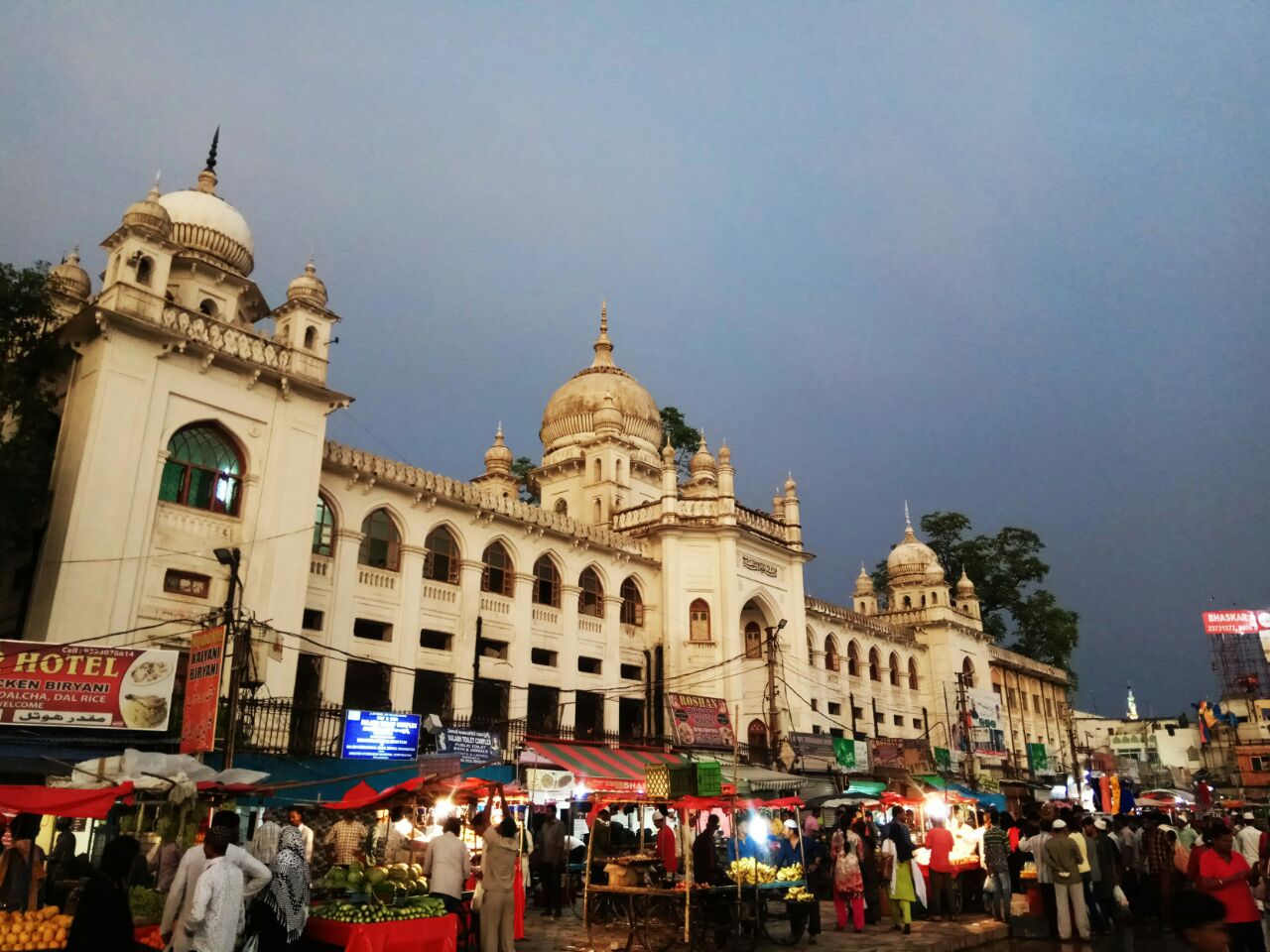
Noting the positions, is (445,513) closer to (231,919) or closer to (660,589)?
(660,589)

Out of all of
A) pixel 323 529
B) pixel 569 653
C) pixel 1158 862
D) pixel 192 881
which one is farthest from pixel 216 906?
pixel 569 653

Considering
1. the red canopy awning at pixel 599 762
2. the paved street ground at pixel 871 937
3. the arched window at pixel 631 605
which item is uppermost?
the arched window at pixel 631 605

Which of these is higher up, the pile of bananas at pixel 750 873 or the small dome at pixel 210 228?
the small dome at pixel 210 228

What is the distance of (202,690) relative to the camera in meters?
15.6

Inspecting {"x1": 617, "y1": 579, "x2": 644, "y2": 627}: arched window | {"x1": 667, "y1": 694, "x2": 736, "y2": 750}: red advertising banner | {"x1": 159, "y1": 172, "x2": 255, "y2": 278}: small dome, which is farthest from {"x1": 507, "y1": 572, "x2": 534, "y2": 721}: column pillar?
{"x1": 159, "y1": 172, "x2": 255, "y2": 278}: small dome

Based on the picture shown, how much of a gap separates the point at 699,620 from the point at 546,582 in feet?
A: 18.1

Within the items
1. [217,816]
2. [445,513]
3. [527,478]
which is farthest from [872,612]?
[217,816]

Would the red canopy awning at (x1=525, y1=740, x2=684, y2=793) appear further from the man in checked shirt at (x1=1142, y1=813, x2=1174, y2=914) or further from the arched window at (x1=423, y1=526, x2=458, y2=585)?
the man in checked shirt at (x1=1142, y1=813, x2=1174, y2=914)

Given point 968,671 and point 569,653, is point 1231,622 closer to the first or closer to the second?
point 968,671

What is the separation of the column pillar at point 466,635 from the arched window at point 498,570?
63 cm

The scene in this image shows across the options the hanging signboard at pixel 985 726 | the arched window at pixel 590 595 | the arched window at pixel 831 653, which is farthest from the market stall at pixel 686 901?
the hanging signboard at pixel 985 726

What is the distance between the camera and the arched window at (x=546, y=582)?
2725cm

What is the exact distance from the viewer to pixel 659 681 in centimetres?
2938

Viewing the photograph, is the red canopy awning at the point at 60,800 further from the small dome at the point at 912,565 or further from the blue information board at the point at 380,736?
the small dome at the point at 912,565
